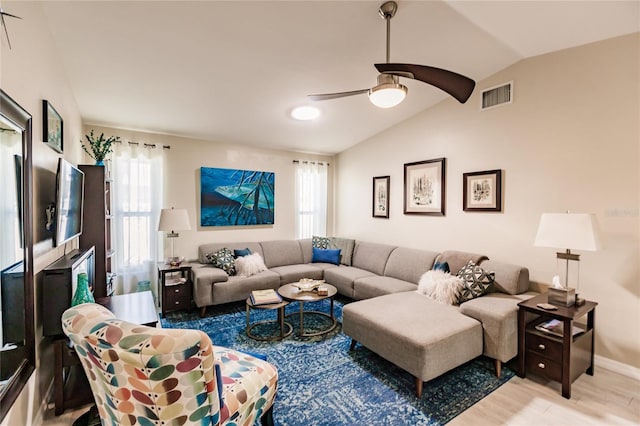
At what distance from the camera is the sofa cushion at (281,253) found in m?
4.76

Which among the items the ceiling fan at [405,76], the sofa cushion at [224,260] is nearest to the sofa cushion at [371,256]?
the sofa cushion at [224,260]

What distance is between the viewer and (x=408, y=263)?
397 cm

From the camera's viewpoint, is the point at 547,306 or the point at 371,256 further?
the point at 371,256

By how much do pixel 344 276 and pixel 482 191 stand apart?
2052 mm

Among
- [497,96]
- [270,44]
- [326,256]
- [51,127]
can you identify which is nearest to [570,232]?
[497,96]

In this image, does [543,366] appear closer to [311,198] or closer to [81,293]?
[81,293]

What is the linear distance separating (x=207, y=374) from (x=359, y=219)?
4.33 meters

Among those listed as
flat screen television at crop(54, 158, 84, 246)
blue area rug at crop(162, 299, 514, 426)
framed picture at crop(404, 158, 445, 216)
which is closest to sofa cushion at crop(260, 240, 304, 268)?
blue area rug at crop(162, 299, 514, 426)

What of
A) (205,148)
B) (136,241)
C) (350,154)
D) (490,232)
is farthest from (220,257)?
(490,232)

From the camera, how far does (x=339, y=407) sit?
2.06 metres

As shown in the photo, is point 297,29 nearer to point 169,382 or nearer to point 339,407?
point 169,382

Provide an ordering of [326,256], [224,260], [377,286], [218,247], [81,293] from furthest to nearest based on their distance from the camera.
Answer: [326,256], [218,247], [224,260], [377,286], [81,293]

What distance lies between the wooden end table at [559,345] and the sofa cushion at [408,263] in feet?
4.30

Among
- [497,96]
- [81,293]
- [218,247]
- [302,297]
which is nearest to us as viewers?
[81,293]
